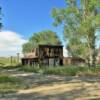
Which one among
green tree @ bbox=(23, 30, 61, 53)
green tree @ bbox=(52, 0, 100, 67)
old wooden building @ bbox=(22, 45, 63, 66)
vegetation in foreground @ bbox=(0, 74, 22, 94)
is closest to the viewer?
vegetation in foreground @ bbox=(0, 74, 22, 94)

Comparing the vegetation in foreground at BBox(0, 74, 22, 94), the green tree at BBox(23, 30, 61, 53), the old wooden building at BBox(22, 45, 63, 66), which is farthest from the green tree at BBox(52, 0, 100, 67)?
the green tree at BBox(23, 30, 61, 53)

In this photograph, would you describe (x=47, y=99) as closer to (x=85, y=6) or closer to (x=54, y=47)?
(x=85, y=6)

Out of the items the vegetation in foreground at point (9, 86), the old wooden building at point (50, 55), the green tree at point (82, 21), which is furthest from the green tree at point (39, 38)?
the vegetation in foreground at point (9, 86)

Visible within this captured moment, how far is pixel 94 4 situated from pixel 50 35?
6056 centimetres

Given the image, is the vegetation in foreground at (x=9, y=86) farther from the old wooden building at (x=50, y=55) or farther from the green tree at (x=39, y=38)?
the green tree at (x=39, y=38)

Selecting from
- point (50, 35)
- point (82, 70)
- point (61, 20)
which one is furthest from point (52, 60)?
point (50, 35)

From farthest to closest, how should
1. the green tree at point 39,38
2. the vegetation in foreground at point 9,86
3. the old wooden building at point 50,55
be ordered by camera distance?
the green tree at point 39,38, the old wooden building at point 50,55, the vegetation in foreground at point 9,86

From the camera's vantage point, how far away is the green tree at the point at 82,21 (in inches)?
1660

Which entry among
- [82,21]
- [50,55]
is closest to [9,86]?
[82,21]

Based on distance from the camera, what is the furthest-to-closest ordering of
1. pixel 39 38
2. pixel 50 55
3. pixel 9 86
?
1. pixel 39 38
2. pixel 50 55
3. pixel 9 86

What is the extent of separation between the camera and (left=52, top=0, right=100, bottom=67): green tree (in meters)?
42.2

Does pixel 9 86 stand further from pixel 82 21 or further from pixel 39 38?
pixel 39 38

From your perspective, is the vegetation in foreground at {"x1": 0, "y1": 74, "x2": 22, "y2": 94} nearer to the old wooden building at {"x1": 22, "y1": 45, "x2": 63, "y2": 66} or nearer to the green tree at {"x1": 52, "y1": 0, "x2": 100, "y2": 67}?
the green tree at {"x1": 52, "y1": 0, "x2": 100, "y2": 67}

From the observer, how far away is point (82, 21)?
141ft
